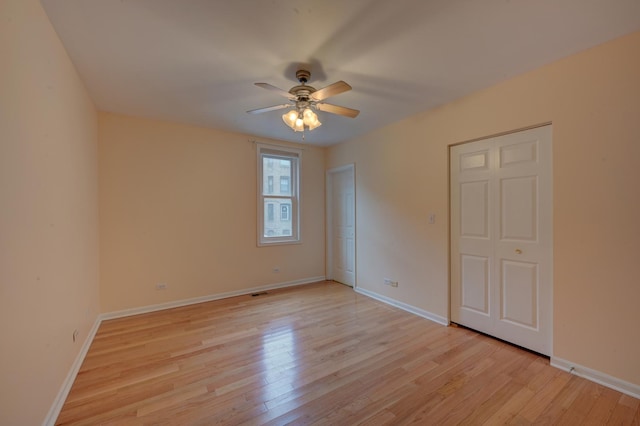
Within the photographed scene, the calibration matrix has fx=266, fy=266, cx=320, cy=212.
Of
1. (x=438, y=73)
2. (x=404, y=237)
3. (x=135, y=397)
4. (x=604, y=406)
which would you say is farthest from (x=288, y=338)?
(x=438, y=73)

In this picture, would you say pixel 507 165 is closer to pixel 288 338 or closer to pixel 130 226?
pixel 288 338

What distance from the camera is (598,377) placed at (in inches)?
80.7

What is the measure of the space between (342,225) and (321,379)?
3097 millimetres

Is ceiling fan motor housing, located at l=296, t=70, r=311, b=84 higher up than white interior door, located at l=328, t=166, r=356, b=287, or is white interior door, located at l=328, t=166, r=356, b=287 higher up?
ceiling fan motor housing, located at l=296, t=70, r=311, b=84

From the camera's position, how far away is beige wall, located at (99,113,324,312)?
3.38 meters

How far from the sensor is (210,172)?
4039mm

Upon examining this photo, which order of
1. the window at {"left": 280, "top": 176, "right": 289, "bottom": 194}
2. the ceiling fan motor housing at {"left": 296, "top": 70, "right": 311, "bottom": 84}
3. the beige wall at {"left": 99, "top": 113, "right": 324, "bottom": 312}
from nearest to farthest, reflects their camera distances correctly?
the ceiling fan motor housing at {"left": 296, "top": 70, "right": 311, "bottom": 84}
the beige wall at {"left": 99, "top": 113, "right": 324, "bottom": 312}
the window at {"left": 280, "top": 176, "right": 289, "bottom": 194}

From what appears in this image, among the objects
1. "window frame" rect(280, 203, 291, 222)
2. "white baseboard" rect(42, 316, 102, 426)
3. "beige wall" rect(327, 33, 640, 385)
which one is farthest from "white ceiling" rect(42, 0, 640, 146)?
"white baseboard" rect(42, 316, 102, 426)

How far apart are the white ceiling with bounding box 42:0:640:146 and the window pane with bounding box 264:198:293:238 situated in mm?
2035

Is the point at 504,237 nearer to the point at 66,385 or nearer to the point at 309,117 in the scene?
the point at 309,117

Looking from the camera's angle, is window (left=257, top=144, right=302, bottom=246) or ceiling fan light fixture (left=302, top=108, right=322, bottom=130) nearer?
ceiling fan light fixture (left=302, top=108, right=322, bottom=130)

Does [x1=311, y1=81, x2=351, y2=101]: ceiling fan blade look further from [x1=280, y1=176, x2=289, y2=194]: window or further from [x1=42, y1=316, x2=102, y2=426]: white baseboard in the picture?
[x1=42, y1=316, x2=102, y2=426]: white baseboard

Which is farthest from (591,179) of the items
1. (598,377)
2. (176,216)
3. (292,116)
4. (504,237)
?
(176,216)

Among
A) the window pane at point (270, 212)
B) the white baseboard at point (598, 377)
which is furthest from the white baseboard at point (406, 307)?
the window pane at point (270, 212)
